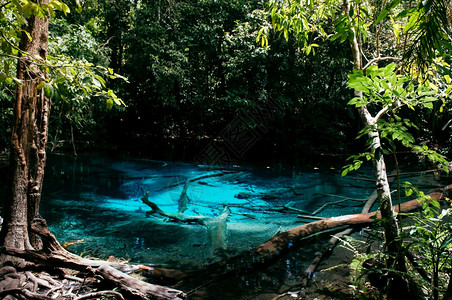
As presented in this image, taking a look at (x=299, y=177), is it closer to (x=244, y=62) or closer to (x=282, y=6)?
(x=244, y=62)

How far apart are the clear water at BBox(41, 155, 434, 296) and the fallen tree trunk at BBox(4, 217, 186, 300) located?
3.66ft

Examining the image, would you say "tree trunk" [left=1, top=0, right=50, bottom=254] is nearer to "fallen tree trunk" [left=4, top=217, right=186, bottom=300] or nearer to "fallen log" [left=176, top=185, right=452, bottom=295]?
"fallen tree trunk" [left=4, top=217, right=186, bottom=300]

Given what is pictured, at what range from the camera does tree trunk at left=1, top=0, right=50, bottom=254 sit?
9.23ft

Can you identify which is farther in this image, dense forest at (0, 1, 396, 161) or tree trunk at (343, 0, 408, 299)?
dense forest at (0, 1, 396, 161)

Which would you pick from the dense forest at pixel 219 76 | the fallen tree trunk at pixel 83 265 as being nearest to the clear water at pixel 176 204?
the fallen tree trunk at pixel 83 265

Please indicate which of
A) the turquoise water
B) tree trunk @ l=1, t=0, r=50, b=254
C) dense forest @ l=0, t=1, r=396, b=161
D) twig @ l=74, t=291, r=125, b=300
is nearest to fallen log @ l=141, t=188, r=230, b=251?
the turquoise water

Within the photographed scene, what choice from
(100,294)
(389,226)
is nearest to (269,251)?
(389,226)

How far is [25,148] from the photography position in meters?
2.88

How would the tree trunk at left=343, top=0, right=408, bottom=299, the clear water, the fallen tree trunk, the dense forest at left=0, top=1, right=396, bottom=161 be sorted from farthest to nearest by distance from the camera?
the dense forest at left=0, top=1, right=396, bottom=161
the clear water
the fallen tree trunk
the tree trunk at left=343, top=0, right=408, bottom=299

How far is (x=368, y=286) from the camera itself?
114 inches

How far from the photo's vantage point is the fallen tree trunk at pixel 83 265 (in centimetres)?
252

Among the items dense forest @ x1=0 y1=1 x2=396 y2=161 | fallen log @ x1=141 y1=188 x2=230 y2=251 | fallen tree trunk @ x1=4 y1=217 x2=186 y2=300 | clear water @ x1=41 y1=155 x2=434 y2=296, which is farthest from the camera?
dense forest @ x1=0 y1=1 x2=396 y2=161

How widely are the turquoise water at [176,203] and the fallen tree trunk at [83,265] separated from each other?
105 centimetres

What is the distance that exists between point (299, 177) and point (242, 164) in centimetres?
262
